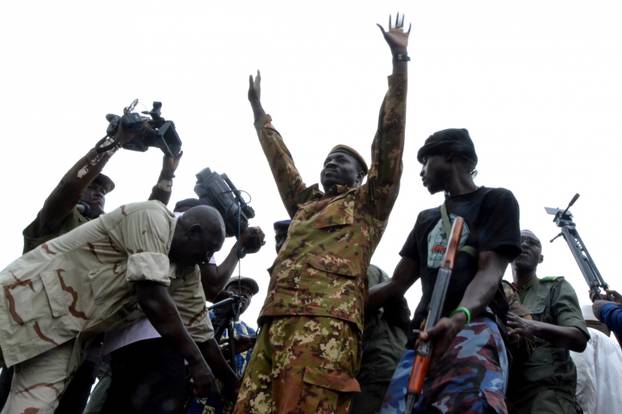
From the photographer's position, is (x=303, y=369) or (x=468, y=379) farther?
(x=303, y=369)

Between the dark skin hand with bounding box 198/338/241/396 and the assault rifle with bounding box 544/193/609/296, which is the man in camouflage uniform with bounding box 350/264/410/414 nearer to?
the dark skin hand with bounding box 198/338/241/396

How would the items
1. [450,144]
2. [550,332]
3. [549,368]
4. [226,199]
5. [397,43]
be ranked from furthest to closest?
1. [226,199]
2. [549,368]
3. [550,332]
4. [397,43]
5. [450,144]

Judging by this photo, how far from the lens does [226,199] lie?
516 cm

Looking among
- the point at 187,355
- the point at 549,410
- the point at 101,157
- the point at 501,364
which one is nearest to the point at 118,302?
the point at 187,355

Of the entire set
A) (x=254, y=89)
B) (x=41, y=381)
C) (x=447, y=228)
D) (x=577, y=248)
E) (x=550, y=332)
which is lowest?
(x=41, y=381)

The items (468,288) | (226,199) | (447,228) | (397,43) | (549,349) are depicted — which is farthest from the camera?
(226,199)

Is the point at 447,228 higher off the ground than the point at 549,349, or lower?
higher

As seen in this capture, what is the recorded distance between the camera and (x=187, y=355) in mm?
3186

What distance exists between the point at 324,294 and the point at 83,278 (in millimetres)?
1328

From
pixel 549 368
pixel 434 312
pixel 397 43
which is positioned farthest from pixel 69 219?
pixel 549 368

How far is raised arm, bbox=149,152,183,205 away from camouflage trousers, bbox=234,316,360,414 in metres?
2.14

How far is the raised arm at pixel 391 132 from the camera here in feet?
10.8

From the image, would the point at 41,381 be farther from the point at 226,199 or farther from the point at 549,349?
the point at 549,349

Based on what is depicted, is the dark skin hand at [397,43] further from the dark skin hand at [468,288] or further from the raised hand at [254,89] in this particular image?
the raised hand at [254,89]
